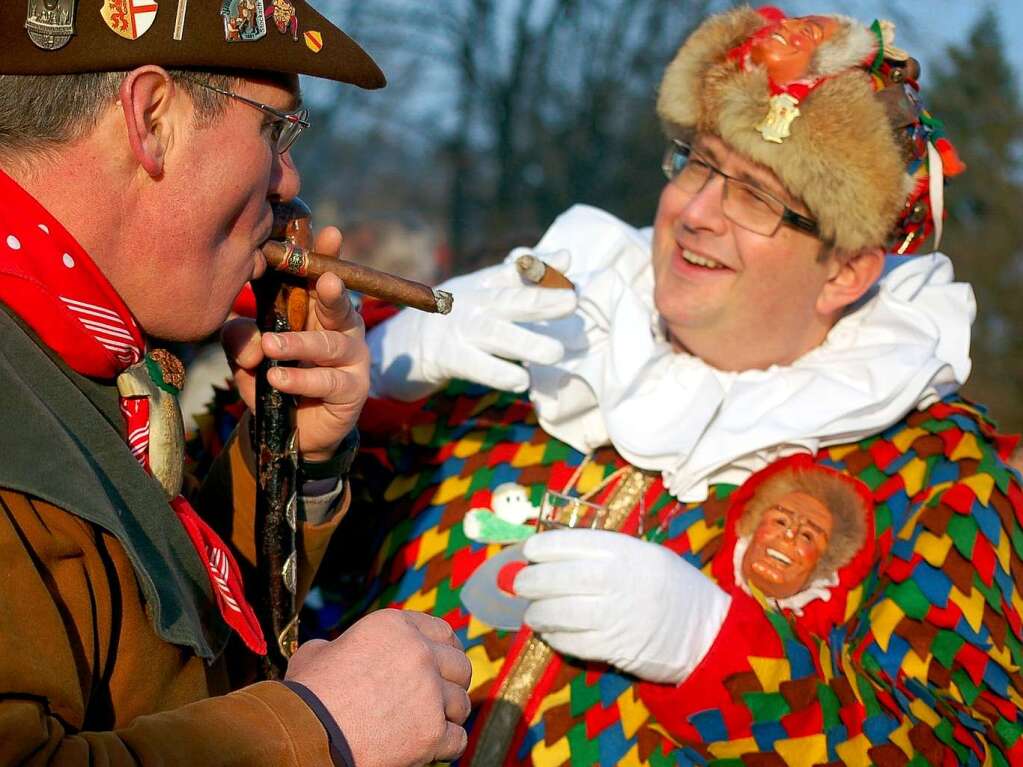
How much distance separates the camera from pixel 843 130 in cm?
282

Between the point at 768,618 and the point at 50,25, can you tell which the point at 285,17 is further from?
the point at 768,618

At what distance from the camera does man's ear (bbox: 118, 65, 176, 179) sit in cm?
167

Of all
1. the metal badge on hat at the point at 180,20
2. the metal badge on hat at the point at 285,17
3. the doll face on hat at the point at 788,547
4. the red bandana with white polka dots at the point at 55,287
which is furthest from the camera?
the doll face on hat at the point at 788,547

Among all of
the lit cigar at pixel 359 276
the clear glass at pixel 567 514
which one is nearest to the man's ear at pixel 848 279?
the clear glass at pixel 567 514

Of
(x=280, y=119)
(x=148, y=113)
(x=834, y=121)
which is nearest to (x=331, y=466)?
(x=280, y=119)

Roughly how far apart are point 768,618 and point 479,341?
949 mm

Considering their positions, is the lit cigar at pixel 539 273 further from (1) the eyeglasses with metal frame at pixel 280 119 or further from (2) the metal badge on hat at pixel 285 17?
(2) the metal badge on hat at pixel 285 17

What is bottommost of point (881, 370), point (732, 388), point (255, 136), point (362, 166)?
point (362, 166)

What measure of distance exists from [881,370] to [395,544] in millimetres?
1267

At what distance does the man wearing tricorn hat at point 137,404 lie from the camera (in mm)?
1483

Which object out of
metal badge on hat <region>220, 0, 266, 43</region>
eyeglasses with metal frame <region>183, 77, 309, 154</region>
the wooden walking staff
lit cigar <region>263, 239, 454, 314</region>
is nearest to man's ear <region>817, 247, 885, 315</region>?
lit cigar <region>263, 239, 454, 314</region>

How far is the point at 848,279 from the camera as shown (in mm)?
3039

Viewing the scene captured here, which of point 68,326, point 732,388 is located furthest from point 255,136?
point 732,388

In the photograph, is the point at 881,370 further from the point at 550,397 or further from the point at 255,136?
the point at 255,136
